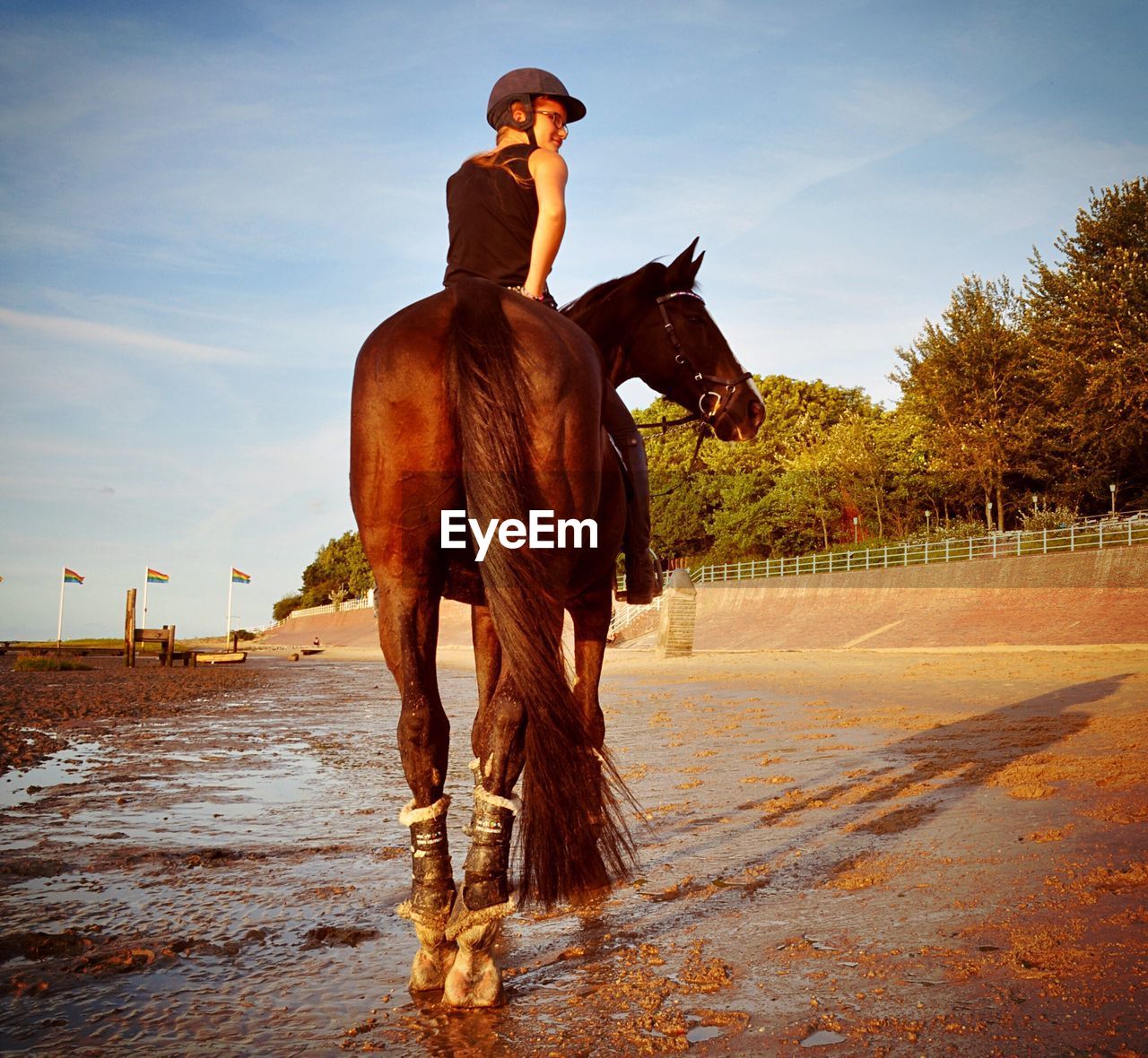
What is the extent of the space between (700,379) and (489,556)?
2.81 meters

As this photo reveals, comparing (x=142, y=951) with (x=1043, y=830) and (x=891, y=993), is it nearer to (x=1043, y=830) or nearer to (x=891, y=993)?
(x=891, y=993)

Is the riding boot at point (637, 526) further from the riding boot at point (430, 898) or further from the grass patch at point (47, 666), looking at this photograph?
the grass patch at point (47, 666)

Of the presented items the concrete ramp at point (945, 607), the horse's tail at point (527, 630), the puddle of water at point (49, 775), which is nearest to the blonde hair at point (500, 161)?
the horse's tail at point (527, 630)

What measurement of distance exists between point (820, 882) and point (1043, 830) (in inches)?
53.2

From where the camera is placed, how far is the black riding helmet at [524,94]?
380cm

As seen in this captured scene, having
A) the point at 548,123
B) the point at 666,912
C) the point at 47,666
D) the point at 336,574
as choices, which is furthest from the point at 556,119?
the point at 336,574

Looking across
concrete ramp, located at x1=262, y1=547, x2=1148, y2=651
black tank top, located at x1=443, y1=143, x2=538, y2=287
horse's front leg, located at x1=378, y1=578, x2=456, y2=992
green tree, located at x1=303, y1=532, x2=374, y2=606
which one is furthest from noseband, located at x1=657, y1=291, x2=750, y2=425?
green tree, located at x1=303, y1=532, x2=374, y2=606

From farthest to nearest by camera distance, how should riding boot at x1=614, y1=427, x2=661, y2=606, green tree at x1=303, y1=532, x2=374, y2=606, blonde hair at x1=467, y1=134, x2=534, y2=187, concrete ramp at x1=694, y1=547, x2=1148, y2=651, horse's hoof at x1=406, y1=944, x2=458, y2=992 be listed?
green tree at x1=303, y1=532, x2=374, y2=606, concrete ramp at x1=694, y1=547, x2=1148, y2=651, riding boot at x1=614, y1=427, x2=661, y2=606, blonde hair at x1=467, y1=134, x2=534, y2=187, horse's hoof at x1=406, y1=944, x2=458, y2=992

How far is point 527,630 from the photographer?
9.66 feet

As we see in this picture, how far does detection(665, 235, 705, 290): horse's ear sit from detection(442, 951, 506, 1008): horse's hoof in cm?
373

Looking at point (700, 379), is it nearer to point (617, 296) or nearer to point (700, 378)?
point (700, 378)

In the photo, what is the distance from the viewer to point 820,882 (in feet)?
12.9

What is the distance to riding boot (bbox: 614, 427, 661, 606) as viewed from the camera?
4406 millimetres

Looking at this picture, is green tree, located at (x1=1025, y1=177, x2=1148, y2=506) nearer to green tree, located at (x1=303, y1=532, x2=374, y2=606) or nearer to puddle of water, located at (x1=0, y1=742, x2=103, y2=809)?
puddle of water, located at (x1=0, y1=742, x2=103, y2=809)
